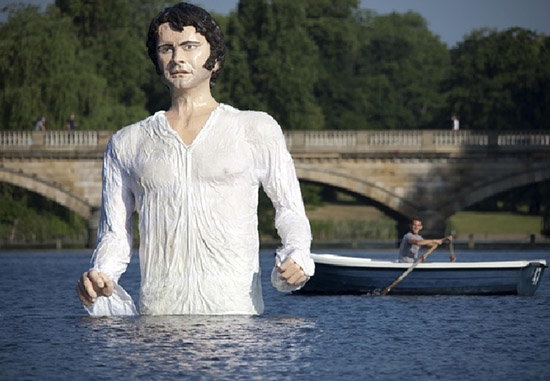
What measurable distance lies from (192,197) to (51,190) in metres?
52.7

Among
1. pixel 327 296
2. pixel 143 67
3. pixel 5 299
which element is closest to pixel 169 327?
pixel 5 299

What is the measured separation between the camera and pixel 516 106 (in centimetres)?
8088

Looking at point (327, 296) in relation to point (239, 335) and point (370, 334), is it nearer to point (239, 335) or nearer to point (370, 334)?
point (370, 334)

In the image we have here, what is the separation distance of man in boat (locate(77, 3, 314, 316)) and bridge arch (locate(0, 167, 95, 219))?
2040 inches

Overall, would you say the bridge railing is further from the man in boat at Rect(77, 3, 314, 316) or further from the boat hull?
the man in boat at Rect(77, 3, 314, 316)

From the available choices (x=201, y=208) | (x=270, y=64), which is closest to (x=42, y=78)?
(x=270, y=64)

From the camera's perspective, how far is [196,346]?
29.6 feet

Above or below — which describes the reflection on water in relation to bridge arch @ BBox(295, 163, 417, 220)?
below

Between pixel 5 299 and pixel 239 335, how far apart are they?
19.0 metres

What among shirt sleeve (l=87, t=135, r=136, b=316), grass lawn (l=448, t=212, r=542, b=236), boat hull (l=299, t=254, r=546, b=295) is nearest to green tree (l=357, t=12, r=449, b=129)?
grass lawn (l=448, t=212, r=542, b=236)

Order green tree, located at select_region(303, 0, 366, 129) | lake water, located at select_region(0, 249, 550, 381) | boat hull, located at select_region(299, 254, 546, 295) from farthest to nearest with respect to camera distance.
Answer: green tree, located at select_region(303, 0, 366, 129)
boat hull, located at select_region(299, 254, 546, 295)
lake water, located at select_region(0, 249, 550, 381)

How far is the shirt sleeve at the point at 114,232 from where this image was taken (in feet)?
28.5

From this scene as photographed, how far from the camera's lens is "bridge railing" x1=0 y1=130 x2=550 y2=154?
59.6 metres

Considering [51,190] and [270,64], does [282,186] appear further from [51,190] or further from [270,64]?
[270,64]
